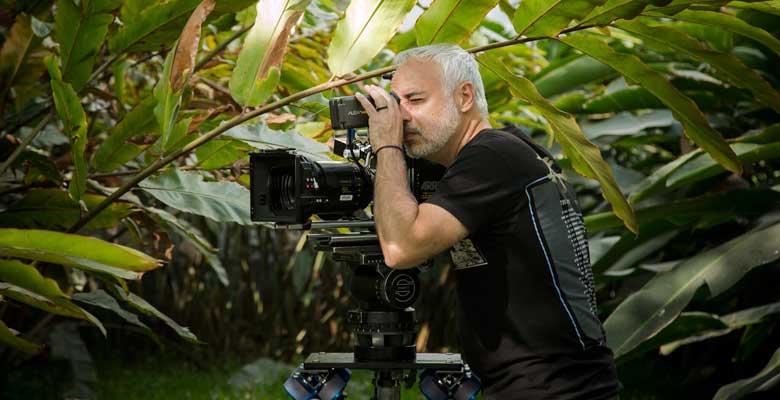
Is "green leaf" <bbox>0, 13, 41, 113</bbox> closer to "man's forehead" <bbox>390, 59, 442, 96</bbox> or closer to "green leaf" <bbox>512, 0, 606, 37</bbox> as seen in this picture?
"man's forehead" <bbox>390, 59, 442, 96</bbox>

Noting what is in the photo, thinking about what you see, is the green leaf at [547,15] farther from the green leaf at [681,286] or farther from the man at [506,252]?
the green leaf at [681,286]

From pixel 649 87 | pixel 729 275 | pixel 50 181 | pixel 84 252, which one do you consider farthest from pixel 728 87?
pixel 84 252

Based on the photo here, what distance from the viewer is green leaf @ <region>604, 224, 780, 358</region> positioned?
311 cm

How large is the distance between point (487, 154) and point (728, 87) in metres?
2.61

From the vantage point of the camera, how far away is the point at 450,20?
1990 mm

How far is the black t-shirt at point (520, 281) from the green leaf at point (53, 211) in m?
1.01

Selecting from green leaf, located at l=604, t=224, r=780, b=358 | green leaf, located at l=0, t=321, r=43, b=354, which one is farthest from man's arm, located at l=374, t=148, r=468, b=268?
green leaf, located at l=604, t=224, r=780, b=358

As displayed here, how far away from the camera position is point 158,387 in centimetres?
480

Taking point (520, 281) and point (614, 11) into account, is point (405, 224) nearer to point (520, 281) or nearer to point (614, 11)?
point (520, 281)

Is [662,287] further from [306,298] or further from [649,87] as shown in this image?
[306,298]

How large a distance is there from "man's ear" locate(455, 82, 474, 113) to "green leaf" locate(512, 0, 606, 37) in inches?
5.9

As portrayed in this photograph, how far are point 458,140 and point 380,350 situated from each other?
46cm

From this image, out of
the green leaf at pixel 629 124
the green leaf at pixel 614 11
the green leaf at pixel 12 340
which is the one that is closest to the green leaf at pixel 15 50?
the green leaf at pixel 12 340

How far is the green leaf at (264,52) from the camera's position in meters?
1.86
